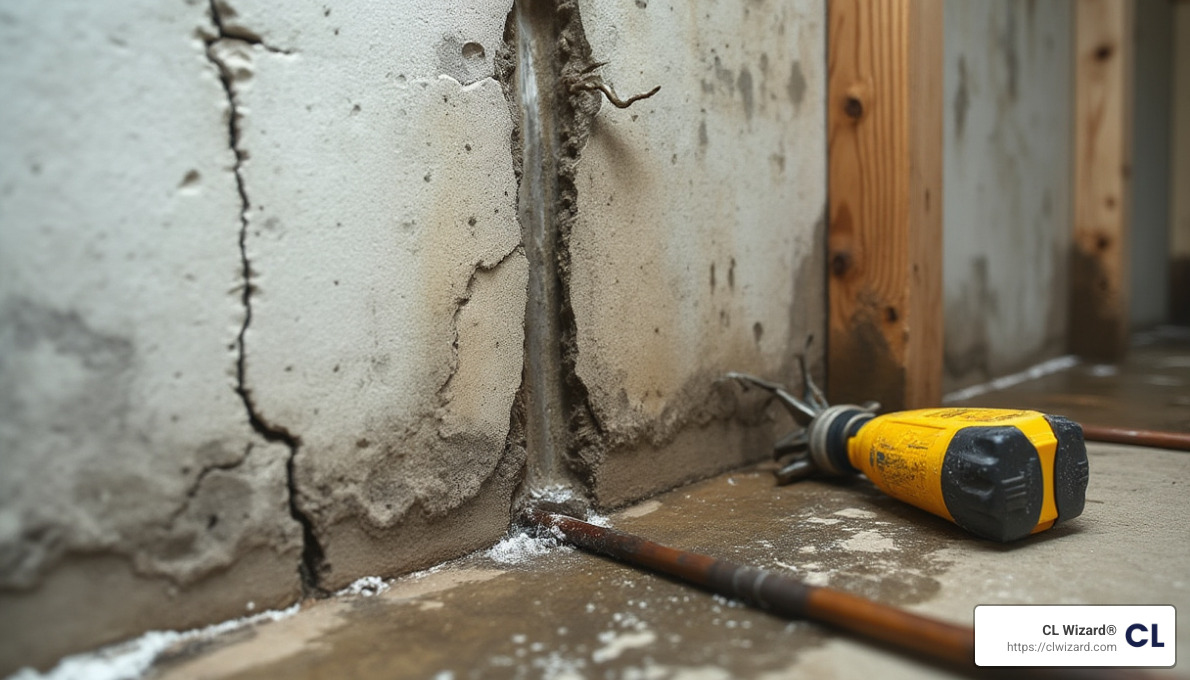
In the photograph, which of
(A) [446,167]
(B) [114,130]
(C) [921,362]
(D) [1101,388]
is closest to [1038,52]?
(D) [1101,388]

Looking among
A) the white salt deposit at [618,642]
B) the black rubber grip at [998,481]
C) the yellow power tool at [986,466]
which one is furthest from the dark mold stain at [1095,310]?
the white salt deposit at [618,642]

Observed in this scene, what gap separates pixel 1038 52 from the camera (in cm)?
321

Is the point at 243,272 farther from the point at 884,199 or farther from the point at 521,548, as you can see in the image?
the point at 884,199

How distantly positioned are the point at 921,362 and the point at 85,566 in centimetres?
178

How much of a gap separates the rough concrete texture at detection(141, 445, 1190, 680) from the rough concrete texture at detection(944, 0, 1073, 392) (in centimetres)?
132

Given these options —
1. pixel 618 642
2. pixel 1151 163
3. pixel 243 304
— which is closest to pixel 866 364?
pixel 618 642

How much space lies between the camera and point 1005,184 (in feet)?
9.82

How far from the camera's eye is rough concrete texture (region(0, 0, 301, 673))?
2.88ft

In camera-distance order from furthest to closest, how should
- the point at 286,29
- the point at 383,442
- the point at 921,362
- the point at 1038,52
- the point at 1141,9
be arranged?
the point at 1141,9, the point at 1038,52, the point at 921,362, the point at 383,442, the point at 286,29

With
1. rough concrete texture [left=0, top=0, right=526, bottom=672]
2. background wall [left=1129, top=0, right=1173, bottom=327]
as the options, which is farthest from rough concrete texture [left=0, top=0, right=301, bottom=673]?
background wall [left=1129, top=0, right=1173, bottom=327]

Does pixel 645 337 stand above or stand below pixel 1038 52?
below

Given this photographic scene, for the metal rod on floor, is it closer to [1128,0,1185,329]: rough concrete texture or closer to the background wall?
[1128,0,1185,329]: rough concrete texture

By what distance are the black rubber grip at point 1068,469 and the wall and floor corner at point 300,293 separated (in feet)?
2.17

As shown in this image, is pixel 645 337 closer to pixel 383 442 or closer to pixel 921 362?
pixel 383 442
